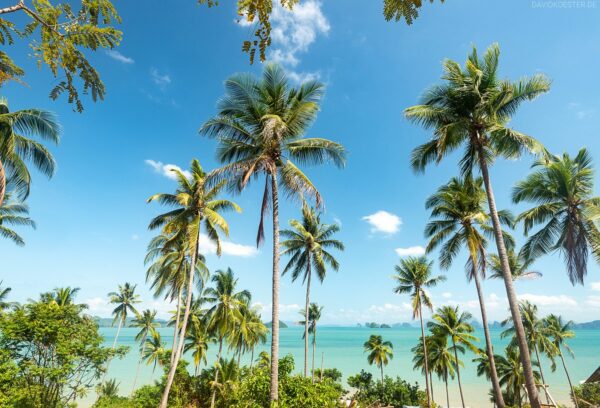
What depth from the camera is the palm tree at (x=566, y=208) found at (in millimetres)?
12438

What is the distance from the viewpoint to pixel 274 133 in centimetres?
1165

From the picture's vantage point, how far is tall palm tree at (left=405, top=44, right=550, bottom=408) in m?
10.8

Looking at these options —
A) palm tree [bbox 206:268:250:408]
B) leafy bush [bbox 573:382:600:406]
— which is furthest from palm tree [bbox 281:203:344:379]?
leafy bush [bbox 573:382:600:406]

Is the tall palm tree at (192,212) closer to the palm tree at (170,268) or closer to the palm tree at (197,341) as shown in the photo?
the palm tree at (170,268)

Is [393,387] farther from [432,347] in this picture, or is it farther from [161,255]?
[161,255]

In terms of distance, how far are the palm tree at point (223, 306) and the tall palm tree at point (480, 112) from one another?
65.5 ft

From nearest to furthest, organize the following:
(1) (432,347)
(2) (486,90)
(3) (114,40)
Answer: (3) (114,40)
(2) (486,90)
(1) (432,347)

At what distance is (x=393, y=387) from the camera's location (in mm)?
31625

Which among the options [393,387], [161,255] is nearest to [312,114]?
[161,255]

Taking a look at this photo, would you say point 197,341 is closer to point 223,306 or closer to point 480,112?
point 223,306

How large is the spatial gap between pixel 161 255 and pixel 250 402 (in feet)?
45.6

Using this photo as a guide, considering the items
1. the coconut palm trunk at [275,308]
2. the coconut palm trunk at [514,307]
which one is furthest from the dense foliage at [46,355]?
the coconut palm trunk at [514,307]

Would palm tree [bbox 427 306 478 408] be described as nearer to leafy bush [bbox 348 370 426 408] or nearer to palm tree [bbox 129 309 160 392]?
leafy bush [bbox 348 370 426 408]

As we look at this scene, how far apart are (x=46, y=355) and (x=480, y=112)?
20.7 metres
